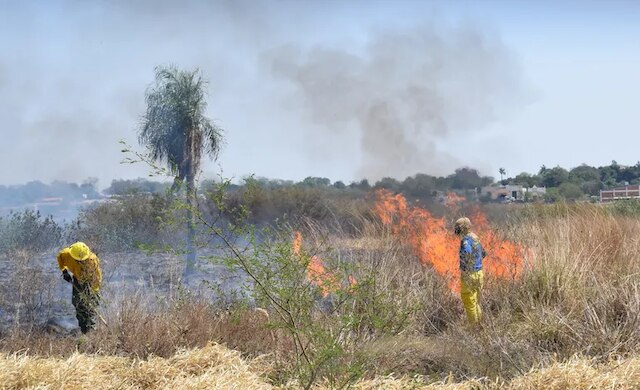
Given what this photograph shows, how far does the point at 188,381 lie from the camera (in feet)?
18.2

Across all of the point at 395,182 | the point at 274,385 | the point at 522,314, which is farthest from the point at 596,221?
the point at 274,385

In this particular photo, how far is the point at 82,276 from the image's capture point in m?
8.62

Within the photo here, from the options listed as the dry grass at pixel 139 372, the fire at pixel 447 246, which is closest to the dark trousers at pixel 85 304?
the dry grass at pixel 139 372

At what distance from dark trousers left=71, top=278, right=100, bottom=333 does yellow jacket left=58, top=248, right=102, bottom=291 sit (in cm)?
9

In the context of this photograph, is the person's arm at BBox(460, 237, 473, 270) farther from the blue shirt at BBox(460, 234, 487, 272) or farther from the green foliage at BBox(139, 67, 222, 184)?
the green foliage at BBox(139, 67, 222, 184)

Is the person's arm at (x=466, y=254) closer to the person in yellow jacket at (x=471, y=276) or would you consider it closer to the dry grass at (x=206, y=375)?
the person in yellow jacket at (x=471, y=276)

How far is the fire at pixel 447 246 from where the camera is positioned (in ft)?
31.0

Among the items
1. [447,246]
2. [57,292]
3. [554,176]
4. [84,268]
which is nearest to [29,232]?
[57,292]

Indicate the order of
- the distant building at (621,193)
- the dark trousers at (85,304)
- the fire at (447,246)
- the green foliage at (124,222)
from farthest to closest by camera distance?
the distant building at (621,193), the green foliage at (124,222), the fire at (447,246), the dark trousers at (85,304)

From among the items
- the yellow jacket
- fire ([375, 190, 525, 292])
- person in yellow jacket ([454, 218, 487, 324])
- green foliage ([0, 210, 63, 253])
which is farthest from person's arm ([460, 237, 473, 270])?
green foliage ([0, 210, 63, 253])

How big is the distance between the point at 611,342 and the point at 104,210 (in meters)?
13.7

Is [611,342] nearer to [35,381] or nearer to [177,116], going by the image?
[35,381]

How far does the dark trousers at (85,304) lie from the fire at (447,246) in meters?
4.50

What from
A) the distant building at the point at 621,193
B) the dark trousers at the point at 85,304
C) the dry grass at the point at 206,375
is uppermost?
the distant building at the point at 621,193
